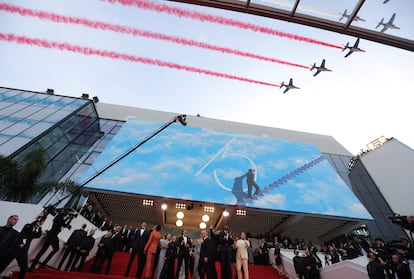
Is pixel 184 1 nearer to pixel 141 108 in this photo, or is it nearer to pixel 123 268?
pixel 123 268

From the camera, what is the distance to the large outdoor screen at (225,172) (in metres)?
14.7

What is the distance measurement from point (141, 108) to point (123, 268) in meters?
19.3

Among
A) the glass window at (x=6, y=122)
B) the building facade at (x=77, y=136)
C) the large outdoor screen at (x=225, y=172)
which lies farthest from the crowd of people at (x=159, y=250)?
the glass window at (x=6, y=122)

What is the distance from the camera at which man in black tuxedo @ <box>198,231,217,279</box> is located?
6555 millimetres

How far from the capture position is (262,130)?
25.9 m

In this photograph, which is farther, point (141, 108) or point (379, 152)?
point (141, 108)

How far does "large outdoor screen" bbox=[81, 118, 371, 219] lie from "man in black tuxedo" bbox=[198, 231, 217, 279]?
742 cm

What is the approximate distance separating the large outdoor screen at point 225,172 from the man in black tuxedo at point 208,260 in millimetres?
7415

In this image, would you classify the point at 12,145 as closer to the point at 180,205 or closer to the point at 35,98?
the point at 35,98

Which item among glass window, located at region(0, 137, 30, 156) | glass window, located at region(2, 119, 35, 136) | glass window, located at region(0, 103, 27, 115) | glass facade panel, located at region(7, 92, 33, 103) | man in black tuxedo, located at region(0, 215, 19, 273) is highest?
glass facade panel, located at region(7, 92, 33, 103)

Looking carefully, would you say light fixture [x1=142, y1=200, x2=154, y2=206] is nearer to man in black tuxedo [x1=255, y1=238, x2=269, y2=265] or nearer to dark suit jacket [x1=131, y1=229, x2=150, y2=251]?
man in black tuxedo [x1=255, y1=238, x2=269, y2=265]

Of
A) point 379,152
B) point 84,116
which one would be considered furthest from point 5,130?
point 379,152

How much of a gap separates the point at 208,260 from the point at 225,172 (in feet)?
33.2

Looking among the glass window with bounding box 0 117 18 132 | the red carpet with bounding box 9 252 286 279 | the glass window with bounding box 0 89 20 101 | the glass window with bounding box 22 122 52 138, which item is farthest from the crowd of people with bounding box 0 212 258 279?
the glass window with bounding box 0 89 20 101
